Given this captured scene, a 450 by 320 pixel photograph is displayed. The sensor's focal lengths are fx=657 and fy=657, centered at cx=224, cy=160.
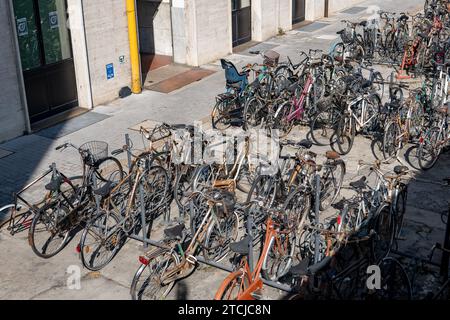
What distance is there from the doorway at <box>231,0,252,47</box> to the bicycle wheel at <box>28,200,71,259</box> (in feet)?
35.9

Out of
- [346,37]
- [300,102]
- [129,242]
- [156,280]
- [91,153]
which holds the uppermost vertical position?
[346,37]

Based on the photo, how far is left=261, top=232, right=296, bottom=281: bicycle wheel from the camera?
7.70 meters

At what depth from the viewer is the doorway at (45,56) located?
41.5 feet

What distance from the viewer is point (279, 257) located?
7855mm

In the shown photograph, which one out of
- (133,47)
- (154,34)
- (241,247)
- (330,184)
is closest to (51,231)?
(241,247)

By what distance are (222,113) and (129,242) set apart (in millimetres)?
4480

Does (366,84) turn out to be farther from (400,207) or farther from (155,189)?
(155,189)

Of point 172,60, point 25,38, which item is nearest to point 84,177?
point 25,38

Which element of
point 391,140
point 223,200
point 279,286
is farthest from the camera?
point 391,140

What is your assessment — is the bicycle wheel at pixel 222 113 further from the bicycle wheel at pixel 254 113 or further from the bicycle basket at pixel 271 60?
the bicycle basket at pixel 271 60

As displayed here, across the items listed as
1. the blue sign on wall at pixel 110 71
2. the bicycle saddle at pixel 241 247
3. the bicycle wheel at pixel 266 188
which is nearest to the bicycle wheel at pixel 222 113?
the blue sign on wall at pixel 110 71

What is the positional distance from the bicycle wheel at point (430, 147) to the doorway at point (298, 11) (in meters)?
11.5
